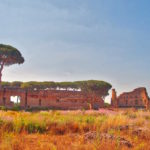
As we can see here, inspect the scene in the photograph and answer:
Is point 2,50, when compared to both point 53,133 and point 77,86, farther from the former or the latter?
point 53,133

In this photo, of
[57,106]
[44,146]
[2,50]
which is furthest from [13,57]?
[44,146]

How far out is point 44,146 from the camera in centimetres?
611

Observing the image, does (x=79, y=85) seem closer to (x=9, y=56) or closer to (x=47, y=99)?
(x=9, y=56)

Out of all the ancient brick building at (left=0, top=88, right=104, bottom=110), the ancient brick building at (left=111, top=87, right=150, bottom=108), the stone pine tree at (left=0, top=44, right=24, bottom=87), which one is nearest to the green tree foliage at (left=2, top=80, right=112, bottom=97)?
the ancient brick building at (left=111, top=87, right=150, bottom=108)

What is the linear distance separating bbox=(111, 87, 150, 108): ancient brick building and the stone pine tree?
71.9ft

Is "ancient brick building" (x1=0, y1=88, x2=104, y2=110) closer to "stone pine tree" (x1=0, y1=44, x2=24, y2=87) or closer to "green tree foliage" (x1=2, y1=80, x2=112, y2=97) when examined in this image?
"stone pine tree" (x1=0, y1=44, x2=24, y2=87)

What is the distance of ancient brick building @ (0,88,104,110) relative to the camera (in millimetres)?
41219

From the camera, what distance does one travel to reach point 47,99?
42.0 m

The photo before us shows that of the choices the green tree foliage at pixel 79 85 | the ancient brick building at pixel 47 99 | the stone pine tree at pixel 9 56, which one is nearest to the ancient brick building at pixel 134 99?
the green tree foliage at pixel 79 85

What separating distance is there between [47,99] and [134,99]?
25.0 metres

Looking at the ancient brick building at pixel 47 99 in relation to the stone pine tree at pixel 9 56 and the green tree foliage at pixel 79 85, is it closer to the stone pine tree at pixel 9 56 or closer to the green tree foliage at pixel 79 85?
the stone pine tree at pixel 9 56

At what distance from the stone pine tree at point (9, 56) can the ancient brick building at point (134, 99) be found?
2193 cm

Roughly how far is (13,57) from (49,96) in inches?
462

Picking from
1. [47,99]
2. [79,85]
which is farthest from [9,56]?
[79,85]
